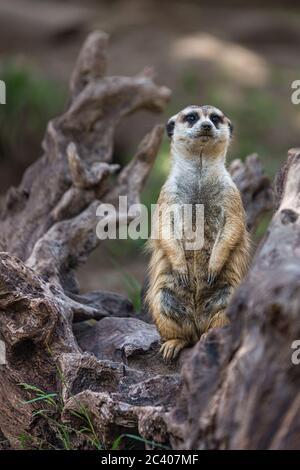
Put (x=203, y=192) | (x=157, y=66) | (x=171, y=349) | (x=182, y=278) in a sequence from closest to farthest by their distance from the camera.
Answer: (x=171, y=349) < (x=182, y=278) < (x=203, y=192) < (x=157, y=66)

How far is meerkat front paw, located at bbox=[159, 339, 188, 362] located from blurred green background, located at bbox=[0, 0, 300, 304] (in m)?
2.92

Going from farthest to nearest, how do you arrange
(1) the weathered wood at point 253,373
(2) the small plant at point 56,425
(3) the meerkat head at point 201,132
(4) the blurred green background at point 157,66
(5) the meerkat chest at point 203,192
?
1. (4) the blurred green background at point 157,66
2. (3) the meerkat head at point 201,132
3. (5) the meerkat chest at point 203,192
4. (2) the small plant at point 56,425
5. (1) the weathered wood at point 253,373

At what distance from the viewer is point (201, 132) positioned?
3.84 meters

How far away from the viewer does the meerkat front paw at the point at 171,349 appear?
348 centimetres

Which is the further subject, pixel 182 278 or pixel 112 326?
pixel 112 326

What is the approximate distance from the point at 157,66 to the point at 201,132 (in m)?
5.02

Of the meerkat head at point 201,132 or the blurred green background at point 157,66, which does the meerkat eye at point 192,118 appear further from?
the blurred green background at point 157,66

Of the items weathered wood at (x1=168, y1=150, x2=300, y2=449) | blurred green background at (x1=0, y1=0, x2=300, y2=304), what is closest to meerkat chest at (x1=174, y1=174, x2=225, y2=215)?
weathered wood at (x1=168, y1=150, x2=300, y2=449)

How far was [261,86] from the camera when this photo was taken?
8.70 meters

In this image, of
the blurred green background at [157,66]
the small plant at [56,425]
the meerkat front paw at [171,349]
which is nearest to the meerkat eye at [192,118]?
the meerkat front paw at [171,349]

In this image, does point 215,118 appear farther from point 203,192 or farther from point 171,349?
point 171,349

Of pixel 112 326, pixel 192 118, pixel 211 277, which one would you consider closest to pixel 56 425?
pixel 112 326

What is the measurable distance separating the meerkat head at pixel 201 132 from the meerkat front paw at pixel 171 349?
3.09 ft

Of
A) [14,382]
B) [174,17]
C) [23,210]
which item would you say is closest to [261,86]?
[174,17]
